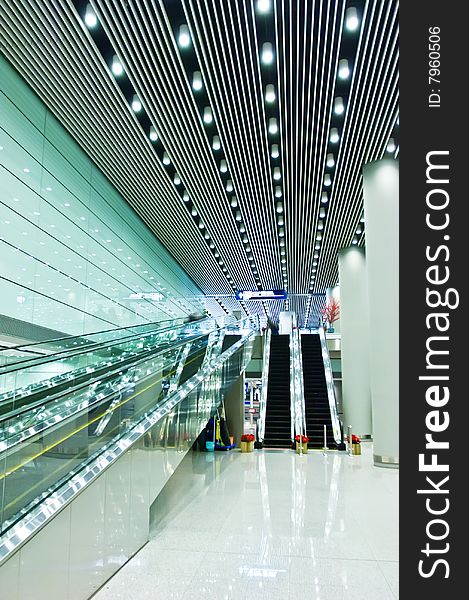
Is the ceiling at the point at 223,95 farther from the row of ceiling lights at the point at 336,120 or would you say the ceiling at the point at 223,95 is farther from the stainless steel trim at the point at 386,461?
the stainless steel trim at the point at 386,461

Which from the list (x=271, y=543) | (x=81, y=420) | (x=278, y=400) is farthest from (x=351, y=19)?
(x=278, y=400)

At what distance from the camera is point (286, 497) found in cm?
685

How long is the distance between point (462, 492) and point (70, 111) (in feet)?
30.0

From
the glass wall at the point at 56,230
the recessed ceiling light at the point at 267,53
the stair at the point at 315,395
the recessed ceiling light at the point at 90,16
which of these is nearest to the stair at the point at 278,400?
the stair at the point at 315,395

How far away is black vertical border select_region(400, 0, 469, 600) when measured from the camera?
2.24 meters

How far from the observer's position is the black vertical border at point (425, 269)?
224 centimetres

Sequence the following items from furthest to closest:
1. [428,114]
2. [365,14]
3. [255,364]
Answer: [255,364]
[365,14]
[428,114]

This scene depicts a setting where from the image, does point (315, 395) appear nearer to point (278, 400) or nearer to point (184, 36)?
point (278, 400)

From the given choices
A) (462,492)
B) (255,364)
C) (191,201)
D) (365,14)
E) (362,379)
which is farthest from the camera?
(255,364)

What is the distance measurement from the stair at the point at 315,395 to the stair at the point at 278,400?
58 centimetres

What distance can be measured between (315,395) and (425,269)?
1318 centimetres

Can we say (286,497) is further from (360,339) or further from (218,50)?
(360,339)

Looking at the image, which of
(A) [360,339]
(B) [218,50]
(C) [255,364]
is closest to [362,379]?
(A) [360,339]

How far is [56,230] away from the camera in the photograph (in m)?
10.6
